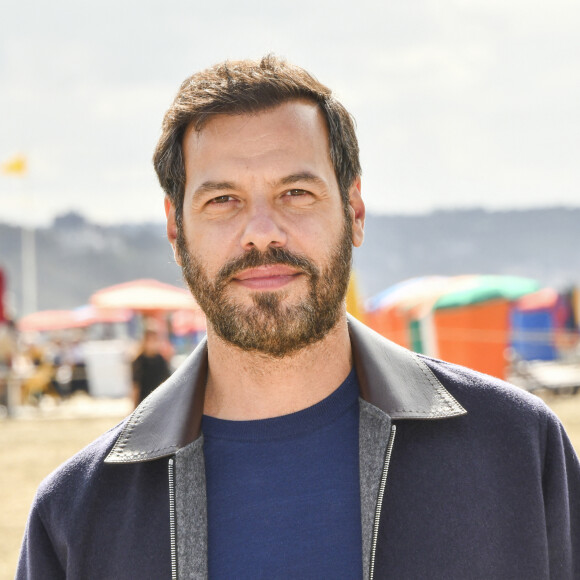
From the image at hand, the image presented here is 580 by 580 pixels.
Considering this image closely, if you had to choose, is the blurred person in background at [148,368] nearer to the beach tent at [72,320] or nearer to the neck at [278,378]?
the neck at [278,378]

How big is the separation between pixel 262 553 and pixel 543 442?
2.19 feet

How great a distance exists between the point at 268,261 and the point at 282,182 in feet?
0.72

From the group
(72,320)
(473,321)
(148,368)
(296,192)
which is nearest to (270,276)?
(296,192)

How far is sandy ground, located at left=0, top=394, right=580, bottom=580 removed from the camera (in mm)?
7122

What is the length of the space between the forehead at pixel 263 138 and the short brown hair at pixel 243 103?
0.9 inches

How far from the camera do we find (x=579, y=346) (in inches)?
1047

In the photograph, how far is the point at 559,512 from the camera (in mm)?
1741

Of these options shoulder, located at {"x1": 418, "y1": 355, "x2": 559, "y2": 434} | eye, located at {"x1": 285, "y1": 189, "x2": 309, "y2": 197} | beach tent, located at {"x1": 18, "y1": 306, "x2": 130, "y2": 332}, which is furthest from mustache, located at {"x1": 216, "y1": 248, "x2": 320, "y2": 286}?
beach tent, located at {"x1": 18, "y1": 306, "x2": 130, "y2": 332}

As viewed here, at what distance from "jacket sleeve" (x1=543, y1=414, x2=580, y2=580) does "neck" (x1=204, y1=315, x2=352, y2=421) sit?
51 centimetres

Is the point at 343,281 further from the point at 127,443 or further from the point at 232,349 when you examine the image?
the point at 127,443

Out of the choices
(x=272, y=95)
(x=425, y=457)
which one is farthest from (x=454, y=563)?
(x=272, y=95)

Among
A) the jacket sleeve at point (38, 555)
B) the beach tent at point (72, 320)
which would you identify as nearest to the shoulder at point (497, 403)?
the jacket sleeve at point (38, 555)

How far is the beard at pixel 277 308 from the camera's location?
6.13 ft

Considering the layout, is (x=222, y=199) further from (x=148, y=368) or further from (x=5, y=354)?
(x=5, y=354)
